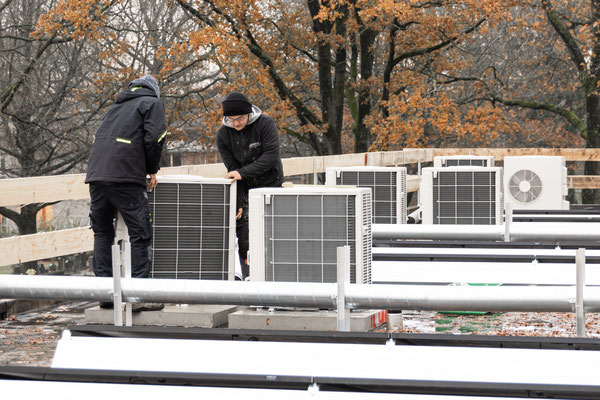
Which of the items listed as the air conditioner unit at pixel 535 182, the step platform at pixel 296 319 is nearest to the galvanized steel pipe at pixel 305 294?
the step platform at pixel 296 319

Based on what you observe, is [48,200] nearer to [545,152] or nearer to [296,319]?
[296,319]

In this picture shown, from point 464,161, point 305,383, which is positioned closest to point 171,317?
point 305,383

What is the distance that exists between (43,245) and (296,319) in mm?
2738

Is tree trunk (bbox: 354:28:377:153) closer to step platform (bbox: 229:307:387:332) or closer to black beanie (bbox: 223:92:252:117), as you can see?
black beanie (bbox: 223:92:252:117)

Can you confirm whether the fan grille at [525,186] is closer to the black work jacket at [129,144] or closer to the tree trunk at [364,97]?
the black work jacket at [129,144]

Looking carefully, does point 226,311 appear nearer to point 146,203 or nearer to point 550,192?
point 146,203

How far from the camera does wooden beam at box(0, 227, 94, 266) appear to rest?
7.79 metres

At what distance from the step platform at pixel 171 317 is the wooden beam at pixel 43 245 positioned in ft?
4.33

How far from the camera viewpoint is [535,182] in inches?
596

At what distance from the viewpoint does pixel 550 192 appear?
1530 cm

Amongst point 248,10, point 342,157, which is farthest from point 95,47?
point 342,157

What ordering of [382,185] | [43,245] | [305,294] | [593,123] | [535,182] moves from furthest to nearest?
[593,123] < [535,182] < [382,185] < [43,245] < [305,294]

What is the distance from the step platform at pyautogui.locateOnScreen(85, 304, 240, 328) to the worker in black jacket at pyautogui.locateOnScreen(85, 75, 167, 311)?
331 millimetres

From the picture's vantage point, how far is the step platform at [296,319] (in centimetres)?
651
